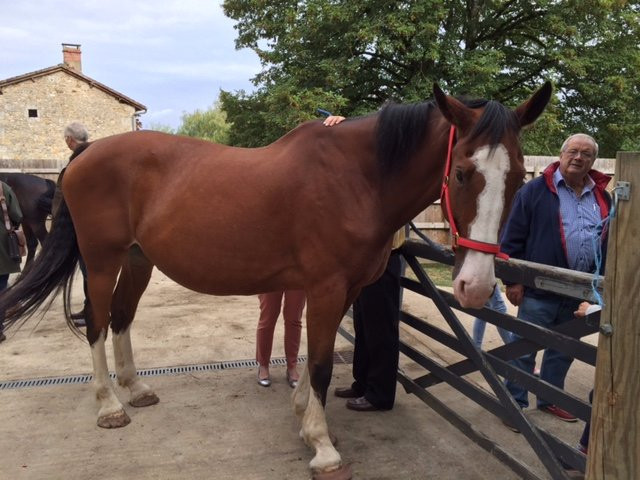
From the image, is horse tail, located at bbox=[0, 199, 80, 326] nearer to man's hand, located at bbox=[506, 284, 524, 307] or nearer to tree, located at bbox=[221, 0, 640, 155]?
man's hand, located at bbox=[506, 284, 524, 307]

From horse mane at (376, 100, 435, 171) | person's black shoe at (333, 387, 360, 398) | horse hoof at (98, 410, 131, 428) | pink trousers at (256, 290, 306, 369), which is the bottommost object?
person's black shoe at (333, 387, 360, 398)

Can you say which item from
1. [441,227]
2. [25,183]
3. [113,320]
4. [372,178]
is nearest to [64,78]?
[25,183]

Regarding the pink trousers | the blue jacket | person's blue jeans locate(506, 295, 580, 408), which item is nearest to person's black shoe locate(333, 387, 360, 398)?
the pink trousers

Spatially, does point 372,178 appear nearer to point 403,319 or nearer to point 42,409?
point 403,319

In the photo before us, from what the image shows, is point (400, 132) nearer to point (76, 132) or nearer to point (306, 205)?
point (306, 205)

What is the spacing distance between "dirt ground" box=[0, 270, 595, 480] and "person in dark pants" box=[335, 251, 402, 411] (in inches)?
4.5

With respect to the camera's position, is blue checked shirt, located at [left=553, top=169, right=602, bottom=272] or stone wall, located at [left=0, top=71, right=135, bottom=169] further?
stone wall, located at [left=0, top=71, right=135, bottom=169]

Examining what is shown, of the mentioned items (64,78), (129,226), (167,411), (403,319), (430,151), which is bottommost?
(167,411)

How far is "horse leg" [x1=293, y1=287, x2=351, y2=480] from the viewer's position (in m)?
2.39

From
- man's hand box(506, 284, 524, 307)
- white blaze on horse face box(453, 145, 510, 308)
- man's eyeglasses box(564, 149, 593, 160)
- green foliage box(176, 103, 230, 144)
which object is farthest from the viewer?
green foliage box(176, 103, 230, 144)

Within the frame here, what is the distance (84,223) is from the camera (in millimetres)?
2977

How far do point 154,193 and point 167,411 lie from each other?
152 centimetres

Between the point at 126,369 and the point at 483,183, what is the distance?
2852mm

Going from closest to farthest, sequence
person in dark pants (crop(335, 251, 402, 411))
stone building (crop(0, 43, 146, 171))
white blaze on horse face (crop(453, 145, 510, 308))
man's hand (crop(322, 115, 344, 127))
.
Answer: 1. white blaze on horse face (crop(453, 145, 510, 308))
2. man's hand (crop(322, 115, 344, 127))
3. person in dark pants (crop(335, 251, 402, 411))
4. stone building (crop(0, 43, 146, 171))
